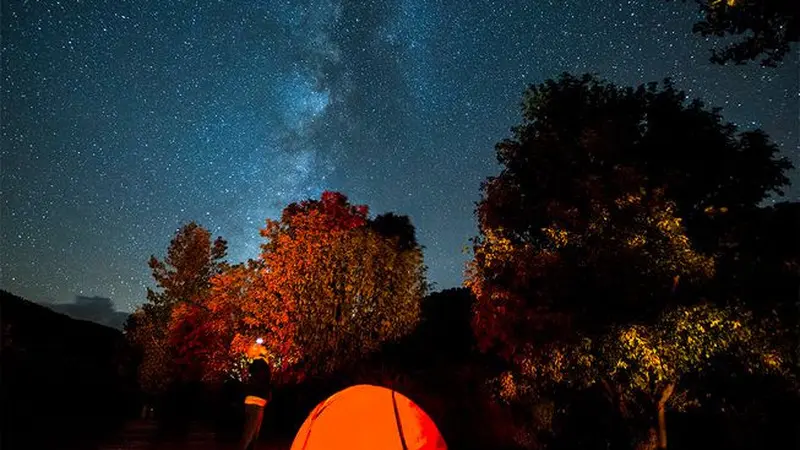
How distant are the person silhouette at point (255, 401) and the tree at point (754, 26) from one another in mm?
10646

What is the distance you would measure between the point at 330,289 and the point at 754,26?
14.7 metres

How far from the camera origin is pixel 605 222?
1120 centimetres

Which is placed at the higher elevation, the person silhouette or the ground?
the person silhouette

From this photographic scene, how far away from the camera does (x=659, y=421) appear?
11398mm

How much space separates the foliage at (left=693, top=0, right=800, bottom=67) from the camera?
28.7 feet

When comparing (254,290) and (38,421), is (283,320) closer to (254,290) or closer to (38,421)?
(254,290)

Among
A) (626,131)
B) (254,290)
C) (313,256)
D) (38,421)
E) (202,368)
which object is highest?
(626,131)

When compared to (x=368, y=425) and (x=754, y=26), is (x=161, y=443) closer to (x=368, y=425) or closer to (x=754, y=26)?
(x=368, y=425)

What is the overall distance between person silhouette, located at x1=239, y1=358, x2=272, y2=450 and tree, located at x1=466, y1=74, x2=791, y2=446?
662cm

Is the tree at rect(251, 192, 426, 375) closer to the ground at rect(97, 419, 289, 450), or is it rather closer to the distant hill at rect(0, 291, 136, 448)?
the ground at rect(97, 419, 289, 450)

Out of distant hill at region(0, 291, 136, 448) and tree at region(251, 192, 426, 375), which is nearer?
distant hill at region(0, 291, 136, 448)

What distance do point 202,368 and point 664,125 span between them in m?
29.7

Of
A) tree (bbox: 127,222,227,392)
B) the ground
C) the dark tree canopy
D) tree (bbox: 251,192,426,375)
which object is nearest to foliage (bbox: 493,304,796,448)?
the dark tree canopy

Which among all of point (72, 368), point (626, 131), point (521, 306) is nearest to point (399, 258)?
point (521, 306)
